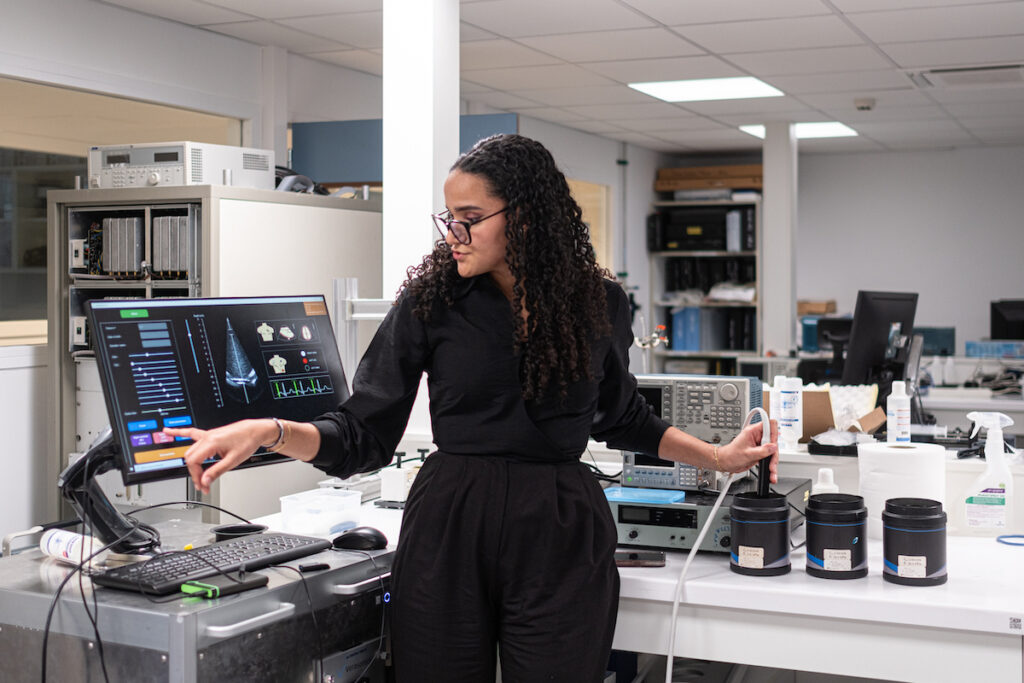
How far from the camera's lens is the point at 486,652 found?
66.9 inches

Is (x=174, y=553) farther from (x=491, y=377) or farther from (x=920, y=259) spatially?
(x=920, y=259)

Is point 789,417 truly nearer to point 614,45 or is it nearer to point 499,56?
point 614,45

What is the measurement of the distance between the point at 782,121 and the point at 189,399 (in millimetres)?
6171

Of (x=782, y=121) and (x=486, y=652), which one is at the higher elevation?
(x=782, y=121)

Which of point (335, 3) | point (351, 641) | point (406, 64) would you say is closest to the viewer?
point (351, 641)

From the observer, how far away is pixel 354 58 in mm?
5387

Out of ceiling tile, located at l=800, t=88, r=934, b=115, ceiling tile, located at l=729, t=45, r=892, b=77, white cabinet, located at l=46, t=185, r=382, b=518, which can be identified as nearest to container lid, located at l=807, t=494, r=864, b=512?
white cabinet, located at l=46, t=185, r=382, b=518

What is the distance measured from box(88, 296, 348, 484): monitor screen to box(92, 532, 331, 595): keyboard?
5.5 inches

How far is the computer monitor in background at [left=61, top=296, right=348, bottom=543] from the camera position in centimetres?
169

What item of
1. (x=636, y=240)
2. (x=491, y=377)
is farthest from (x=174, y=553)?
(x=636, y=240)

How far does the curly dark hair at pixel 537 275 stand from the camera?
1.71m

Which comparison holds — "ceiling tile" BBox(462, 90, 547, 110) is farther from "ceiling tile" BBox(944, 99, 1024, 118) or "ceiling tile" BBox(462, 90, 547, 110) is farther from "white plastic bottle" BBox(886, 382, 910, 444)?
"white plastic bottle" BBox(886, 382, 910, 444)

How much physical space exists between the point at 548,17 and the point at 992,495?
286 centimetres

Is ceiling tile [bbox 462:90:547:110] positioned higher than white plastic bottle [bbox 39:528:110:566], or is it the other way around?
ceiling tile [bbox 462:90:547:110]
